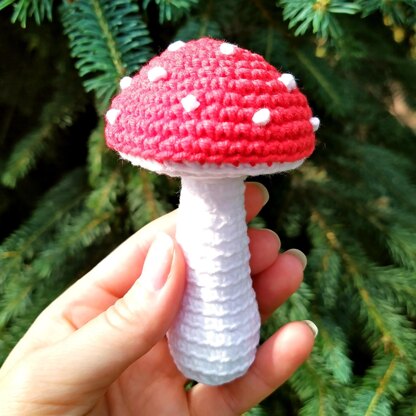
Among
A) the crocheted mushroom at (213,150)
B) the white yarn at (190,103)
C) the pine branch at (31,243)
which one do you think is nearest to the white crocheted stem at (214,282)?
the crocheted mushroom at (213,150)

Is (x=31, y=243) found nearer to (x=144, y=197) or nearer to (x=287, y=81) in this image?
(x=144, y=197)

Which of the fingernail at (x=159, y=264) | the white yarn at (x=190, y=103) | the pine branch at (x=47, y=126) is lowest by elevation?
the fingernail at (x=159, y=264)

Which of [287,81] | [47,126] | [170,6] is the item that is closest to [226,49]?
[287,81]

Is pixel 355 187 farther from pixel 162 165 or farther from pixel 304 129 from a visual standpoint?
pixel 162 165

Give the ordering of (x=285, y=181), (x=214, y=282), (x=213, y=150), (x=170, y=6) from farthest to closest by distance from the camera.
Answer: (x=285, y=181) < (x=170, y=6) < (x=214, y=282) < (x=213, y=150)

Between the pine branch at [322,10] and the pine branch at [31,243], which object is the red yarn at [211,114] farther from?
the pine branch at [31,243]

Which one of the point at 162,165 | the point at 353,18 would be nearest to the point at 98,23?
the point at 162,165

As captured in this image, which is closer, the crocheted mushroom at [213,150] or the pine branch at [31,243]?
the crocheted mushroom at [213,150]
